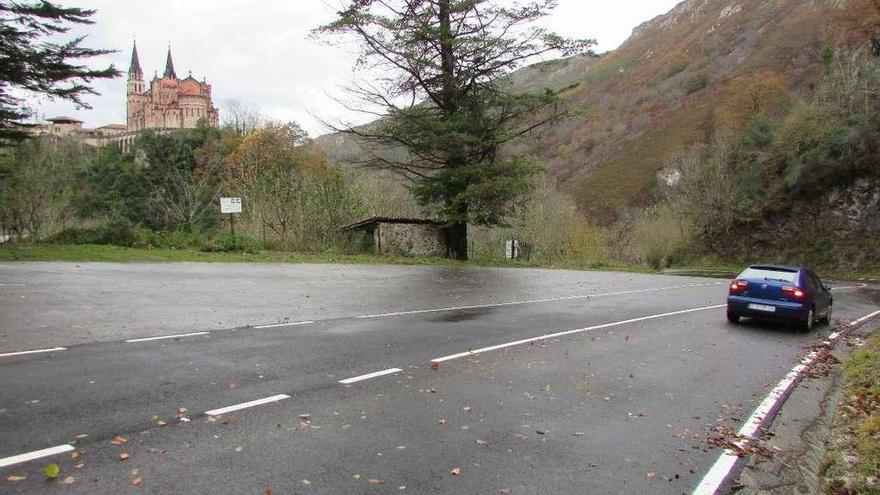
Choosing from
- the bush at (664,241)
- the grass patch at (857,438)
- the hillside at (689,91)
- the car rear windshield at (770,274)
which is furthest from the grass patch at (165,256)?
the hillside at (689,91)

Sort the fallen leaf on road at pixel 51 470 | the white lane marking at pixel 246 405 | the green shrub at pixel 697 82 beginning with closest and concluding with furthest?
1. the fallen leaf on road at pixel 51 470
2. the white lane marking at pixel 246 405
3. the green shrub at pixel 697 82

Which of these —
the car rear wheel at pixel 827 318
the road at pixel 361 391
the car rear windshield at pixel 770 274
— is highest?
the car rear windshield at pixel 770 274

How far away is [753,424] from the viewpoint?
21.9 feet

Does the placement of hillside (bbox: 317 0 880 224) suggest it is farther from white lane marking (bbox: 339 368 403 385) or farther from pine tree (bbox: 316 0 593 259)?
white lane marking (bbox: 339 368 403 385)

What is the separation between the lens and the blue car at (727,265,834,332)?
46.8ft

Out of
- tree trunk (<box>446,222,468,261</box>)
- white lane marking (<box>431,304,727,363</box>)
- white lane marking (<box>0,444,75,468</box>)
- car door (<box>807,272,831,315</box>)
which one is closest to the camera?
white lane marking (<box>0,444,75,468</box>)

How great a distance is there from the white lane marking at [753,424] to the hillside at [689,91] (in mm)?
67038

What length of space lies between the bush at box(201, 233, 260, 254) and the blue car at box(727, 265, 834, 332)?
19.9 metres

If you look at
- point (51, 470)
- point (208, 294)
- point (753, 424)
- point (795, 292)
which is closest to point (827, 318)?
point (795, 292)

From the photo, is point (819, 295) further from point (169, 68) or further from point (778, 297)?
point (169, 68)

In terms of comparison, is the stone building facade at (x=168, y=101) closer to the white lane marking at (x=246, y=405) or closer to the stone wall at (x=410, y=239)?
the stone wall at (x=410, y=239)

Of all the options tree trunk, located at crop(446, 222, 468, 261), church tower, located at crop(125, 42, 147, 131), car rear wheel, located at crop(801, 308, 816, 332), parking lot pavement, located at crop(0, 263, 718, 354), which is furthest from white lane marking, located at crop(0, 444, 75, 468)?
church tower, located at crop(125, 42, 147, 131)

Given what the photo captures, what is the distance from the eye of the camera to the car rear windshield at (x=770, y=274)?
48.3 ft

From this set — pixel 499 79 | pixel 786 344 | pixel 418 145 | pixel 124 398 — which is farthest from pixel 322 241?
pixel 124 398
